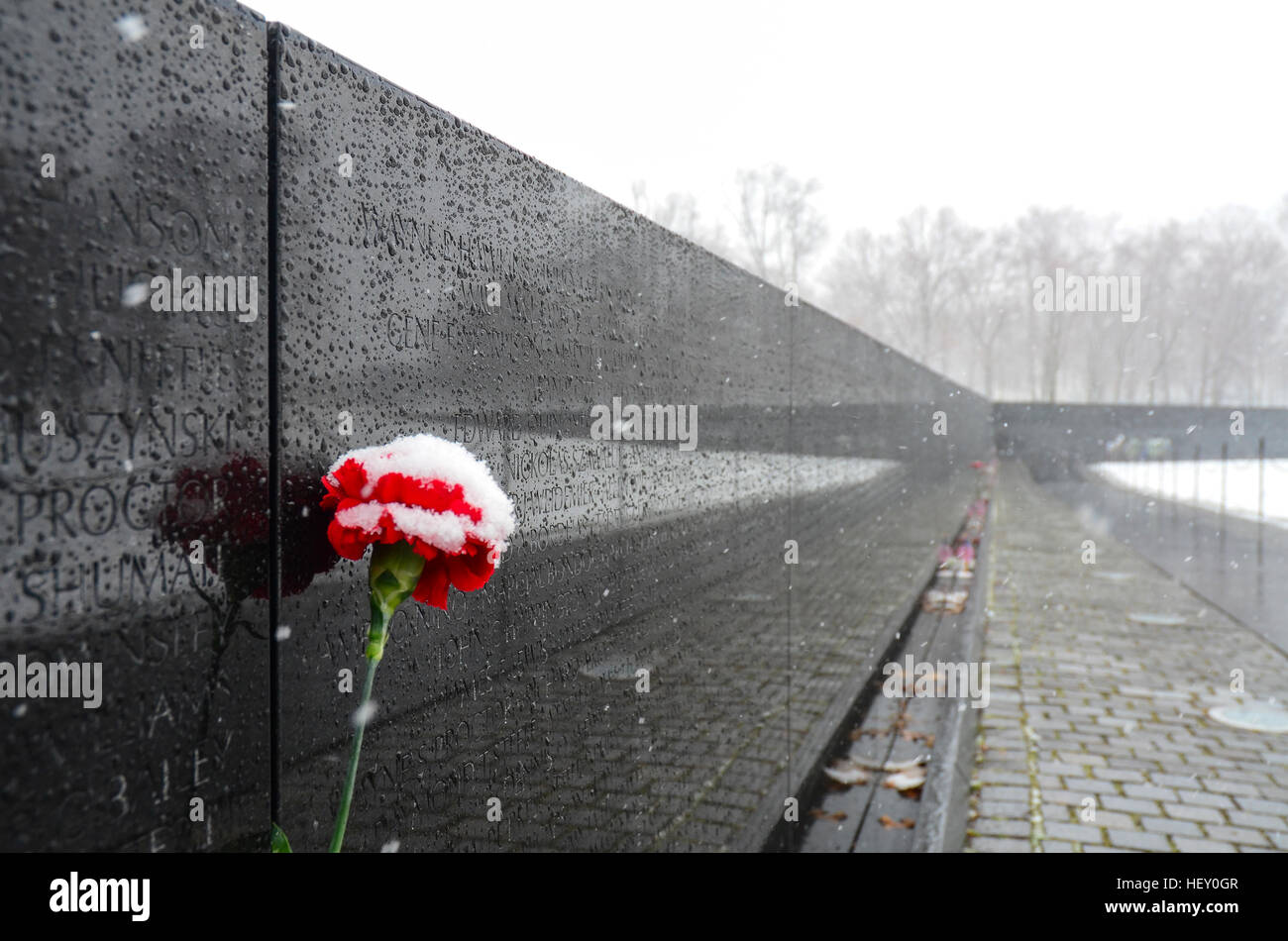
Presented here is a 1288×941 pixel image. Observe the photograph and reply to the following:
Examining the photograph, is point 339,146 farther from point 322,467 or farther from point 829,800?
point 829,800

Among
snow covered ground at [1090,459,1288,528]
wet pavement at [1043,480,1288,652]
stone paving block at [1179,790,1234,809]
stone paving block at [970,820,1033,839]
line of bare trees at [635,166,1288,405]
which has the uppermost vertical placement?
line of bare trees at [635,166,1288,405]

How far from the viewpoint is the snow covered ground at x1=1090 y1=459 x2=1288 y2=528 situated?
80.3 ft

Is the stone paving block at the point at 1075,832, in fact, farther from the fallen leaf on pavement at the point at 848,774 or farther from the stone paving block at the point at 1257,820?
the fallen leaf on pavement at the point at 848,774

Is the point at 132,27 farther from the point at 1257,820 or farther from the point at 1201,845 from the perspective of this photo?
the point at 1257,820

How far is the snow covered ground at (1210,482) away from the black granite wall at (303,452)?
19.5m

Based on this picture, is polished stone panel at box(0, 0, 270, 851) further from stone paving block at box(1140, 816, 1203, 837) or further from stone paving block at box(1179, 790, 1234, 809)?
stone paving block at box(1179, 790, 1234, 809)

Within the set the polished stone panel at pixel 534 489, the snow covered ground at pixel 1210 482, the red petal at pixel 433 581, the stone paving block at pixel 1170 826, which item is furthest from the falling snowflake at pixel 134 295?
the snow covered ground at pixel 1210 482

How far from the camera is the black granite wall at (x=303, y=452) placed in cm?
140

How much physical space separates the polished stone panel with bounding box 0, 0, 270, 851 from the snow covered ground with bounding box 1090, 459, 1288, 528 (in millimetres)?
21085

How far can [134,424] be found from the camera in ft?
4.93

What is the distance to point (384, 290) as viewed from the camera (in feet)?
6.80

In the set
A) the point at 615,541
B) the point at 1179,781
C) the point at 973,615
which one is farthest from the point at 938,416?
the point at 615,541

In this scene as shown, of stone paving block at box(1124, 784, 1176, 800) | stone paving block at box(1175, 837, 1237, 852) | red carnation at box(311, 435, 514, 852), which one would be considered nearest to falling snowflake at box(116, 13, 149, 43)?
red carnation at box(311, 435, 514, 852)

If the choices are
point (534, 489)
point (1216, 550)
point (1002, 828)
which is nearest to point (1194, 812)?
A: point (1002, 828)
